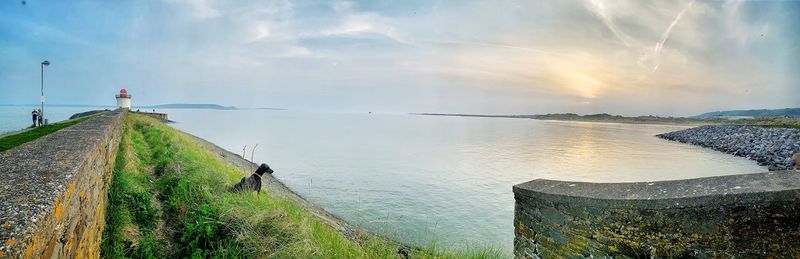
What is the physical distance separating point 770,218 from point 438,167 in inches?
756

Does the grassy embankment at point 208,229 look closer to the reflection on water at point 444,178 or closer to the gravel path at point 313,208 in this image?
the gravel path at point 313,208

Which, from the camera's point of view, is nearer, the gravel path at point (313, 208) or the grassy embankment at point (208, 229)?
the grassy embankment at point (208, 229)

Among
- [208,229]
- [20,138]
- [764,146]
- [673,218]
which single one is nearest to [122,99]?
[20,138]

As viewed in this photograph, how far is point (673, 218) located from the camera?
3098 mm

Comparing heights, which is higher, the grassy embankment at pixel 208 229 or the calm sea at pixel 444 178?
the grassy embankment at pixel 208 229

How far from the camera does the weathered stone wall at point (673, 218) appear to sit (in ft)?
8.93

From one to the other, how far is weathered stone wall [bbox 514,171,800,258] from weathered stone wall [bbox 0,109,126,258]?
396cm

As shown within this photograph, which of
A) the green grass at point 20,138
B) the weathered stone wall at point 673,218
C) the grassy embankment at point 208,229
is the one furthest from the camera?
the green grass at point 20,138

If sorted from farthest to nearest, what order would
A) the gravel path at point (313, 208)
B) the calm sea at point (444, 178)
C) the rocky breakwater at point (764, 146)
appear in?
the rocky breakwater at point (764, 146)
the calm sea at point (444, 178)
the gravel path at point (313, 208)

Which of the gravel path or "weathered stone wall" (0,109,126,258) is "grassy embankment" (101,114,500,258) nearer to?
"weathered stone wall" (0,109,126,258)

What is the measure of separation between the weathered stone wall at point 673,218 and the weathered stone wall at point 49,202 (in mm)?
3963

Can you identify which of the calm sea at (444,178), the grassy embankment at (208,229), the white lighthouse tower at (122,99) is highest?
the white lighthouse tower at (122,99)

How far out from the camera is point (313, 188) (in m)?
15.7

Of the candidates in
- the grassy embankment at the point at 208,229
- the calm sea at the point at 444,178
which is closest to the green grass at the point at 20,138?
the grassy embankment at the point at 208,229
